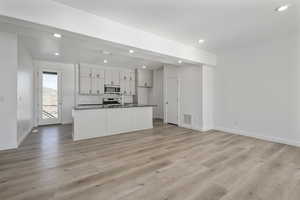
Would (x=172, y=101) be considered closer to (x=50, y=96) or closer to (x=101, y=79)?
(x=101, y=79)

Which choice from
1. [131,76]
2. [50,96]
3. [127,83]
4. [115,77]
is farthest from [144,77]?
[50,96]

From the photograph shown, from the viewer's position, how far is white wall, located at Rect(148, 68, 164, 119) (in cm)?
819

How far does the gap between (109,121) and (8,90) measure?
251cm

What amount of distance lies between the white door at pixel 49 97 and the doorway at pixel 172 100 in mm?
4696

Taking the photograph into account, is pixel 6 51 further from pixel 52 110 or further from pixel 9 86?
pixel 52 110

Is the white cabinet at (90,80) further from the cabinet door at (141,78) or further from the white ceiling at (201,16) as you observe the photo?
the white ceiling at (201,16)

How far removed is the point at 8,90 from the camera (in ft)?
11.3

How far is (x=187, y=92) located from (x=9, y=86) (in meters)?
5.21

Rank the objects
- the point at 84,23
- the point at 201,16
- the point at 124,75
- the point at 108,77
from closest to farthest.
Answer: the point at 84,23 → the point at 201,16 → the point at 108,77 → the point at 124,75

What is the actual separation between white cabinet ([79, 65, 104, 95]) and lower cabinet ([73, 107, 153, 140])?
2.42 m

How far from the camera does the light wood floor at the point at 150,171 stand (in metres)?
1.91

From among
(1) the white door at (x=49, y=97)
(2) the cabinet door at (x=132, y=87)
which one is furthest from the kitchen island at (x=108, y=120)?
(1) the white door at (x=49, y=97)

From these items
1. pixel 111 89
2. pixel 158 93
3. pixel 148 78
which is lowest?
pixel 158 93

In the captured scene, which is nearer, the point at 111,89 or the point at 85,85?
the point at 85,85
